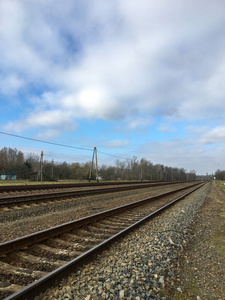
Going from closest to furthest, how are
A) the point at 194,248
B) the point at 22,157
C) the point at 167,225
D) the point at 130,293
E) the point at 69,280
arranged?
the point at 130,293 < the point at 69,280 < the point at 194,248 < the point at 167,225 < the point at 22,157

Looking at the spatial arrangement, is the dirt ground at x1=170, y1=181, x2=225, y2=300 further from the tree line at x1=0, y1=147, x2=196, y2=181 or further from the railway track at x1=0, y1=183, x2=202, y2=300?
the tree line at x1=0, y1=147, x2=196, y2=181

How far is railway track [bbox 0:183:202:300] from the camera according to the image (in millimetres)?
3090

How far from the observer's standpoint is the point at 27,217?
26.7 ft

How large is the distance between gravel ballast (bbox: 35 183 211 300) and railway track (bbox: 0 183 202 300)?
0.61 feet

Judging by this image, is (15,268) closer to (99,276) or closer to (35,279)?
(35,279)

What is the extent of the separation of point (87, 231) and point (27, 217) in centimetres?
348

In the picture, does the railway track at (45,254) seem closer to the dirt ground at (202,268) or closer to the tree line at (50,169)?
the dirt ground at (202,268)

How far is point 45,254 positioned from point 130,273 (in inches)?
74.7

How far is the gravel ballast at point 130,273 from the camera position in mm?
3092

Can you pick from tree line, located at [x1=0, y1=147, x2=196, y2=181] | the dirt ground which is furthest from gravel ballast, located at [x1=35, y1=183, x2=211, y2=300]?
tree line, located at [x1=0, y1=147, x2=196, y2=181]

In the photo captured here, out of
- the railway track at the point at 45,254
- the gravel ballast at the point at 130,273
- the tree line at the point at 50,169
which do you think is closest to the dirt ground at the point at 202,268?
the gravel ballast at the point at 130,273

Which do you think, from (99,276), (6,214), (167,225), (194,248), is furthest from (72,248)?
(6,214)

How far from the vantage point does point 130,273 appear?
3732mm

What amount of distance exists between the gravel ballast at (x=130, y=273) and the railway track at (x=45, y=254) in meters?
0.19
